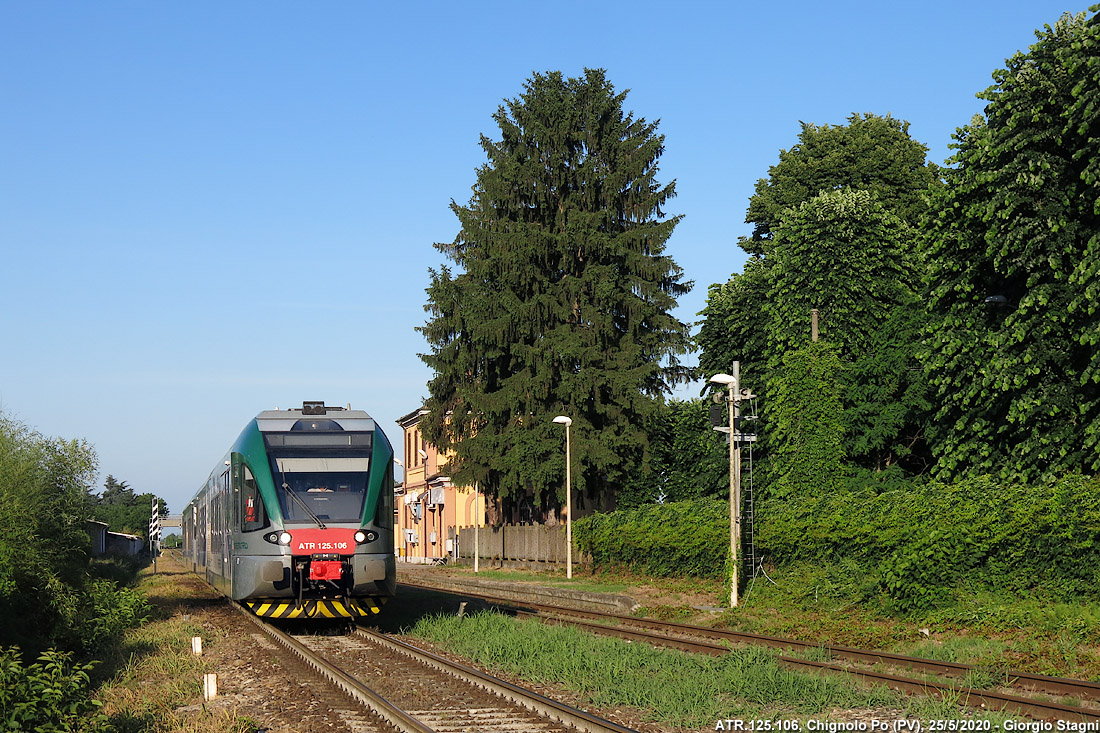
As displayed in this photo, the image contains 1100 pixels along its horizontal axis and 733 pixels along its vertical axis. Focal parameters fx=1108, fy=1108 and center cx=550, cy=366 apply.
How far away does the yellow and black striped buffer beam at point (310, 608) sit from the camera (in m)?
18.3

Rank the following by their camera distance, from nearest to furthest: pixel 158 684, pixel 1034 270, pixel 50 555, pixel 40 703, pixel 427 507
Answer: pixel 40 703 → pixel 158 684 → pixel 50 555 → pixel 1034 270 → pixel 427 507

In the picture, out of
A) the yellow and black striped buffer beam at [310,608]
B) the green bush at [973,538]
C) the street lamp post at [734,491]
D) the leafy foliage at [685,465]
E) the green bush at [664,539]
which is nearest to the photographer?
the yellow and black striped buffer beam at [310,608]

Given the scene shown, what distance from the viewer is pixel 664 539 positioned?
105ft

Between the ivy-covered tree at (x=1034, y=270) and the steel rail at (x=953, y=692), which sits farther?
the ivy-covered tree at (x=1034, y=270)

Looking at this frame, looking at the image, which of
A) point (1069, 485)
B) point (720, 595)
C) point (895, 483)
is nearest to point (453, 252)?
point (895, 483)

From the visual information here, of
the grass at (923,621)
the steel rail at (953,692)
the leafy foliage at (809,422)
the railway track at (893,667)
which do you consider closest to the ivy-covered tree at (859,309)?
the leafy foliage at (809,422)

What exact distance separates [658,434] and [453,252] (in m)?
11.7

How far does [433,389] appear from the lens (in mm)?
45062

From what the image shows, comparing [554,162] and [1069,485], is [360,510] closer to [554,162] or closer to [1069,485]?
[1069,485]

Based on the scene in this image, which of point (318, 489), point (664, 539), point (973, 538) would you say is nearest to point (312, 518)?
point (318, 489)

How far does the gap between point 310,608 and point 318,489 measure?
2004mm

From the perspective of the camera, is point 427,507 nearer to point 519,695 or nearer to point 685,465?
point 685,465

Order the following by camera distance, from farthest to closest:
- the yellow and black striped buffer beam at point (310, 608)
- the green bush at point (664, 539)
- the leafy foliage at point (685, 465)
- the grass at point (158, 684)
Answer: the leafy foliage at point (685, 465) → the green bush at point (664, 539) → the yellow and black striped buffer beam at point (310, 608) → the grass at point (158, 684)

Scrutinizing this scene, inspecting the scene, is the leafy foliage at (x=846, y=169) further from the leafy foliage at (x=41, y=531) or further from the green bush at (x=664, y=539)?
the leafy foliage at (x=41, y=531)
